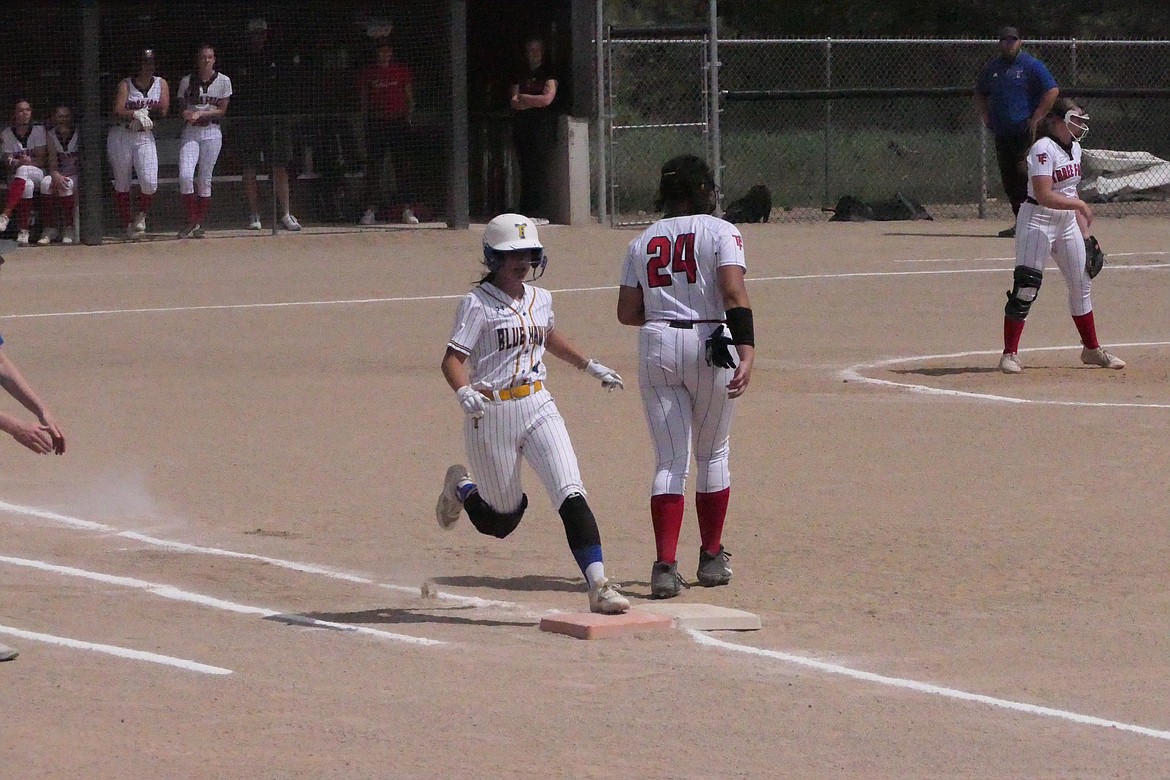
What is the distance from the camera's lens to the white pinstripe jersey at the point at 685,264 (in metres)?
7.41

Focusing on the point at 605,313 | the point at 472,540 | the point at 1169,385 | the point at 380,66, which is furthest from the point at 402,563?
the point at 380,66

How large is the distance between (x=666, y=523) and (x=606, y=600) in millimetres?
773

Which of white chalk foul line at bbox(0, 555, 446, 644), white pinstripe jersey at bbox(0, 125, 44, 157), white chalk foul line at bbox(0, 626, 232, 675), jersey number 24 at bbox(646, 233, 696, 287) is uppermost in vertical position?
white pinstripe jersey at bbox(0, 125, 44, 157)

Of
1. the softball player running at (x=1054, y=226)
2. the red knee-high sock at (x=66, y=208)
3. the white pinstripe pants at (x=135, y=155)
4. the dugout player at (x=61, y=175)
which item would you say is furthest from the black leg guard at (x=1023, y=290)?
the red knee-high sock at (x=66, y=208)

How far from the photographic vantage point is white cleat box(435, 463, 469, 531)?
23.7ft

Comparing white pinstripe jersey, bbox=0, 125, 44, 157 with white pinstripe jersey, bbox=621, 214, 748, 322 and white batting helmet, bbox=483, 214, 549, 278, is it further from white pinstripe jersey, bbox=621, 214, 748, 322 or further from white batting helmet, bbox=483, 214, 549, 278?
white batting helmet, bbox=483, 214, 549, 278

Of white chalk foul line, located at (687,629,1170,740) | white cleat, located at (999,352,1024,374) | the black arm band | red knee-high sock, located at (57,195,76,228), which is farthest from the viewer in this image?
red knee-high sock, located at (57,195,76,228)

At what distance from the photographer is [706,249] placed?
741cm

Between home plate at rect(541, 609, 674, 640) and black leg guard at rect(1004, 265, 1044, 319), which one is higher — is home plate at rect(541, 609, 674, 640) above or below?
below

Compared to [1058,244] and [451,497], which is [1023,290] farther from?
[451,497]

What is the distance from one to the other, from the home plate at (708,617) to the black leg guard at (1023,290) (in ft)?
21.1

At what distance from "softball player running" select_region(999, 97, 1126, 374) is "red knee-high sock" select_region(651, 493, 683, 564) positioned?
20.0 feet

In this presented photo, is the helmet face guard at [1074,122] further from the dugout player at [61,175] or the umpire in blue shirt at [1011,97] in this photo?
the dugout player at [61,175]

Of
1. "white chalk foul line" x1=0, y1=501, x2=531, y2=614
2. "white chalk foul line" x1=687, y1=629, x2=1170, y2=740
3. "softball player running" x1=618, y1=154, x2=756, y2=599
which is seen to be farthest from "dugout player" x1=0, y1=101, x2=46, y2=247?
"white chalk foul line" x1=687, y1=629, x2=1170, y2=740
